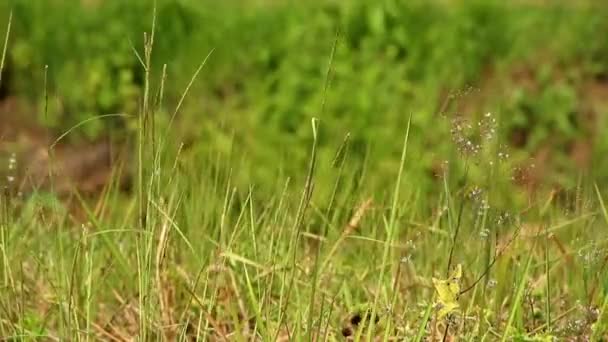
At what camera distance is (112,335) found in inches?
103

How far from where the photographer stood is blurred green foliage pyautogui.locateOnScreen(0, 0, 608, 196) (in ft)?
19.6

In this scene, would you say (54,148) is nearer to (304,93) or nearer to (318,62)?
(304,93)

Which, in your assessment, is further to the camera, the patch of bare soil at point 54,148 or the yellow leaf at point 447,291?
the patch of bare soil at point 54,148

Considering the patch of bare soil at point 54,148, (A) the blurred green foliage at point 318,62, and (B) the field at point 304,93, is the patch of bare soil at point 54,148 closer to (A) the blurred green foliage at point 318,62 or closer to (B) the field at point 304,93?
(B) the field at point 304,93

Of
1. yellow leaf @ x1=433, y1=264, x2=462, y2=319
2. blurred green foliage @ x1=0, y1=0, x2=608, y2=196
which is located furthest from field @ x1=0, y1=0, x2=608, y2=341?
yellow leaf @ x1=433, y1=264, x2=462, y2=319

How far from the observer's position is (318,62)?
6312mm

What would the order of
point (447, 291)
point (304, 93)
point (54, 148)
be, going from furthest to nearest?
point (304, 93)
point (54, 148)
point (447, 291)

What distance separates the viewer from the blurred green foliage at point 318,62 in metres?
5.99

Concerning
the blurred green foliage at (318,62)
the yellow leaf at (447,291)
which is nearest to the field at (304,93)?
the blurred green foliage at (318,62)

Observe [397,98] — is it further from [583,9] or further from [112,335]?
[112,335]

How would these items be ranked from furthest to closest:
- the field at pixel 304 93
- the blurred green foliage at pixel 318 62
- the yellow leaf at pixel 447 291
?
the blurred green foliage at pixel 318 62 < the field at pixel 304 93 < the yellow leaf at pixel 447 291

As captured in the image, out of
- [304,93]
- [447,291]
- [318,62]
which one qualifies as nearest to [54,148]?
[304,93]

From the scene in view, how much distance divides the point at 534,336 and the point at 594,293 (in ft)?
0.66

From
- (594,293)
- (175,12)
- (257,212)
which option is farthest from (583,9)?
(594,293)
